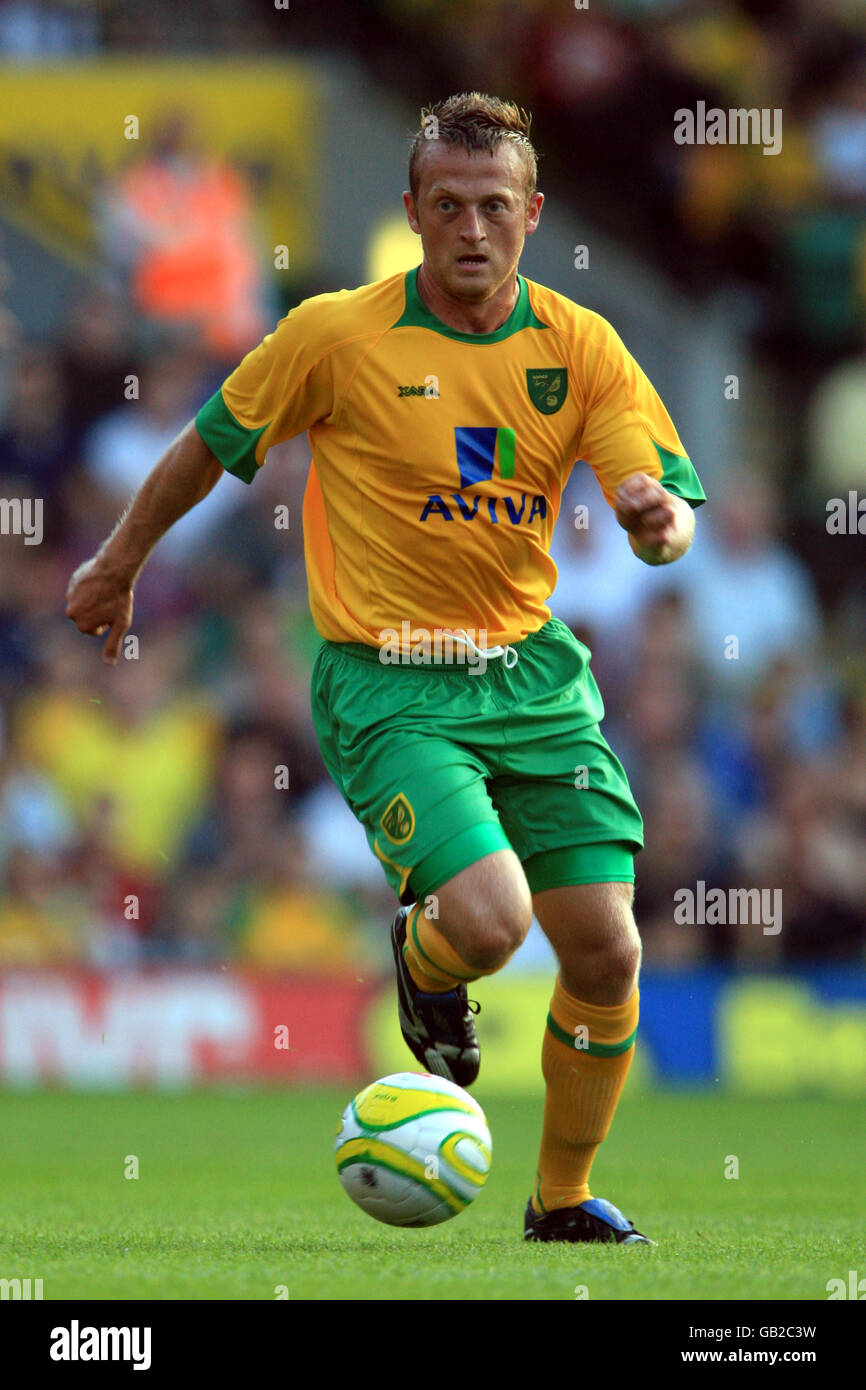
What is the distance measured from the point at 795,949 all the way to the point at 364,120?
22.2ft

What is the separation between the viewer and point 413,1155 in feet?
17.0

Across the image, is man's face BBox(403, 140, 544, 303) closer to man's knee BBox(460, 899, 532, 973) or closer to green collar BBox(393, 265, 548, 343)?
green collar BBox(393, 265, 548, 343)

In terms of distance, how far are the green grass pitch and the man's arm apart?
160 centimetres

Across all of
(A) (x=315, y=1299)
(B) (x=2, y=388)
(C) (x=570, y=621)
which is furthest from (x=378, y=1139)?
(B) (x=2, y=388)

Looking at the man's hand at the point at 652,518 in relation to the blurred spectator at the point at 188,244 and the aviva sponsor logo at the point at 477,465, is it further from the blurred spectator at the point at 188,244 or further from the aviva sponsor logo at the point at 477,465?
the blurred spectator at the point at 188,244

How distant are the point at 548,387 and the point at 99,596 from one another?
4.20ft

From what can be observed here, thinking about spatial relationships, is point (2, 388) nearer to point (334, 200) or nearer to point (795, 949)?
point (334, 200)

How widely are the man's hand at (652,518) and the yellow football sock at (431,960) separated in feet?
3.40

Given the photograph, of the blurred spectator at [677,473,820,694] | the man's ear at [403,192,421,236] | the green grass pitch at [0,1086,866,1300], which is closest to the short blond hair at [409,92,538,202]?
the man's ear at [403,192,421,236]

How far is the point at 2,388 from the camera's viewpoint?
14.2m

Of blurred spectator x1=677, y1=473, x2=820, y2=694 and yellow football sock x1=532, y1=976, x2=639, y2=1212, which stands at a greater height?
blurred spectator x1=677, y1=473, x2=820, y2=694

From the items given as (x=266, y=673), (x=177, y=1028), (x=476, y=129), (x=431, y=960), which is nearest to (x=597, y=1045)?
(x=431, y=960)

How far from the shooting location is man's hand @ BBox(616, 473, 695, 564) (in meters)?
5.14

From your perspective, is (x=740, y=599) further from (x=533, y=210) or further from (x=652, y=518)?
(x=652, y=518)
